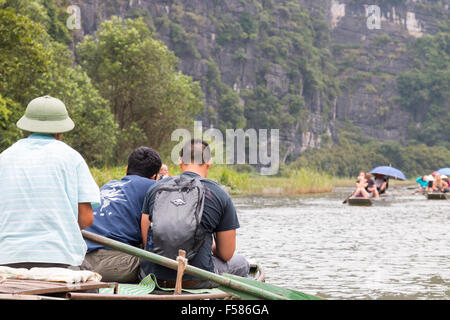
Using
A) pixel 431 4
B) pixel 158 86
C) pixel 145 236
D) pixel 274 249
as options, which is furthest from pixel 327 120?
pixel 145 236

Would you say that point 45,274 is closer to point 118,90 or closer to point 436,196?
point 436,196

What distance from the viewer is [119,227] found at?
19.5ft

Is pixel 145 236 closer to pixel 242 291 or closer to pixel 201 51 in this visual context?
pixel 242 291

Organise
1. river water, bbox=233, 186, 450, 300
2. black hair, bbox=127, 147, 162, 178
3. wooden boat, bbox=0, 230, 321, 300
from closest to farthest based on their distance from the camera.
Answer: wooden boat, bbox=0, 230, 321, 300 → black hair, bbox=127, 147, 162, 178 → river water, bbox=233, 186, 450, 300

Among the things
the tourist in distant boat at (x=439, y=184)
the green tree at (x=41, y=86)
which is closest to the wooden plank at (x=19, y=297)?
the green tree at (x=41, y=86)

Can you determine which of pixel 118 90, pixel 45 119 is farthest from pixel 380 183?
pixel 45 119

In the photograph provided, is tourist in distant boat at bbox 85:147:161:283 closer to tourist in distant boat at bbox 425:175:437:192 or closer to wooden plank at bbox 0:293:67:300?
wooden plank at bbox 0:293:67:300

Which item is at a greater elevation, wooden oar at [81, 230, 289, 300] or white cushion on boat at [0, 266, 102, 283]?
white cushion on boat at [0, 266, 102, 283]

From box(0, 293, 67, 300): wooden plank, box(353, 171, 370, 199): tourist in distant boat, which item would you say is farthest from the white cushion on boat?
box(353, 171, 370, 199): tourist in distant boat

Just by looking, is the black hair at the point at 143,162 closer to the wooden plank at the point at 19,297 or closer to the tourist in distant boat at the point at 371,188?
the wooden plank at the point at 19,297

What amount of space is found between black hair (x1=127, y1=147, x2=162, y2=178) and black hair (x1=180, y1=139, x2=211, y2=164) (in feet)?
1.98

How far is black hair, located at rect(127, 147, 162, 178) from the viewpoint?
618 cm

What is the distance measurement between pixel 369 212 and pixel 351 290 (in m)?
16.3

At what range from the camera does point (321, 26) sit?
127000mm
